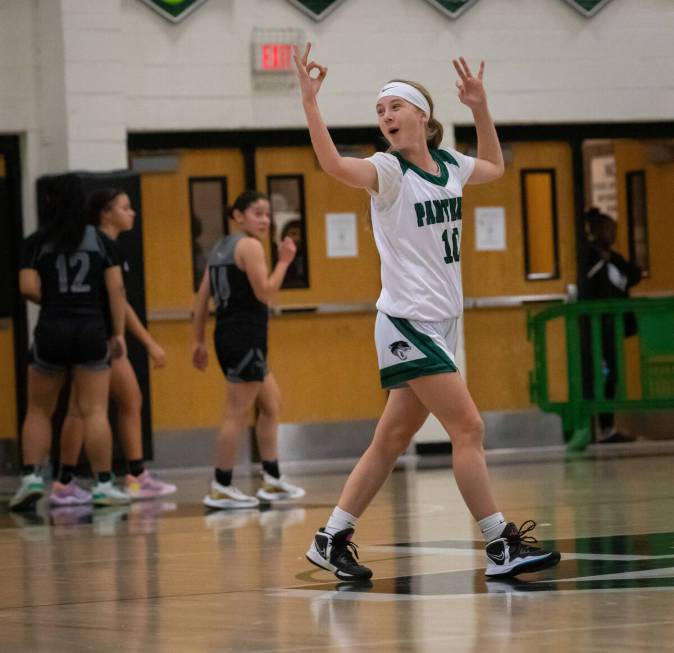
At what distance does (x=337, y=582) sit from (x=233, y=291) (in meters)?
4.41

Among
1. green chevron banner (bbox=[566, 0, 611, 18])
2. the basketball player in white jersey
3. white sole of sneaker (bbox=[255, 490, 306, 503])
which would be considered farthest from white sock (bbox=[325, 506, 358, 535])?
green chevron banner (bbox=[566, 0, 611, 18])

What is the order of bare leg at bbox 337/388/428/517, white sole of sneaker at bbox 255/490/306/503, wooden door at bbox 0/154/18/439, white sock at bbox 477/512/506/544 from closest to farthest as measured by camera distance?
white sock at bbox 477/512/506/544, bare leg at bbox 337/388/428/517, white sole of sneaker at bbox 255/490/306/503, wooden door at bbox 0/154/18/439

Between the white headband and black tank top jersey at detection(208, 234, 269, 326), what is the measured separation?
4.09 meters

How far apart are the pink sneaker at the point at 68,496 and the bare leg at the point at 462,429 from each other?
533 cm

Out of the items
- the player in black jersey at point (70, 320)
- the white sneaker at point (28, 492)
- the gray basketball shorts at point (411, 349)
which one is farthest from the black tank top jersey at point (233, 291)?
the gray basketball shorts at point (411, 349)

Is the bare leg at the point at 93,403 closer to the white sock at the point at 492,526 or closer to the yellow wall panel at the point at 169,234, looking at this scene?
the yellow wall panel at the point at 169,234

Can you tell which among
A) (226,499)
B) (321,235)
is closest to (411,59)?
(321,235)

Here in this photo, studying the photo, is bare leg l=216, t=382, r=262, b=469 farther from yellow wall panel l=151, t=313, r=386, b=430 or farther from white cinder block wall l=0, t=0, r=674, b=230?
yellow wall panel l=151, t=313, r=386, b=430

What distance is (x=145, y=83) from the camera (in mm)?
14188

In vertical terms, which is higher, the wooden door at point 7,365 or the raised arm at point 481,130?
the raised arm at point 481,130

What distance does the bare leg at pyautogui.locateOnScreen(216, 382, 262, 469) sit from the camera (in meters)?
10.1

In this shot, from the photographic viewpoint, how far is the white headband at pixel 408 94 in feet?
20.5

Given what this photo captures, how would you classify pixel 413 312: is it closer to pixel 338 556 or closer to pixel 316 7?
pixel 338 556

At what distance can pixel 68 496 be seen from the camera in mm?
10938
